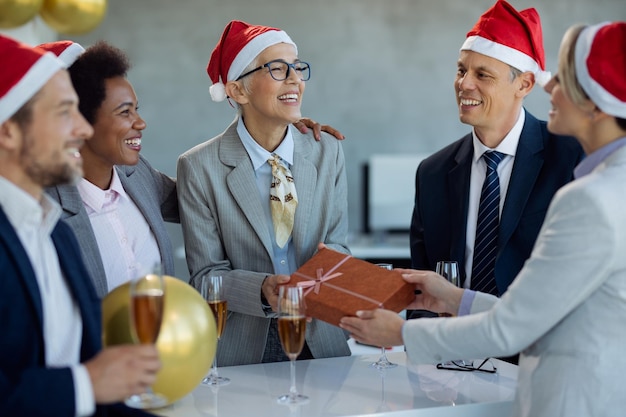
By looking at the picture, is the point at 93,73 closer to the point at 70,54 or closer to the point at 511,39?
the point at 70,54

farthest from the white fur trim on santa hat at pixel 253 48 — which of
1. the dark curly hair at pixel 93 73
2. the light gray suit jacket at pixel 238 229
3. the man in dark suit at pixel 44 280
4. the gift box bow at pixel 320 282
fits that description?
the man in dark suit at pixel 44 280

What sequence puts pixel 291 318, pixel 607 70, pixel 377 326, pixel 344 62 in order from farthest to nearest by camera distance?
pixel 344 62 < pixel 377 326 < pixel 291 318 < pixel 607 70

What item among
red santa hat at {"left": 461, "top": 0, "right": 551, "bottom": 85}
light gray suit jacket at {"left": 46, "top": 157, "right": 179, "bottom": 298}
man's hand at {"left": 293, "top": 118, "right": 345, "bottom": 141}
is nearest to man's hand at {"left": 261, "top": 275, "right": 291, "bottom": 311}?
light gray suit jacket at {"left": 46, "top": 157, "right": 179, "bottom": 298}

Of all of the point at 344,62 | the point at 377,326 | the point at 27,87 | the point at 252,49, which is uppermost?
the point at 344,62

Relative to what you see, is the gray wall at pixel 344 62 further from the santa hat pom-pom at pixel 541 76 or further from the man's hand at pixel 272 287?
the man's hand at pixel 272 287

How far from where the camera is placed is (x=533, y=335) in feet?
7.34

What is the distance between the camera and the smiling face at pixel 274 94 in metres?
3.47

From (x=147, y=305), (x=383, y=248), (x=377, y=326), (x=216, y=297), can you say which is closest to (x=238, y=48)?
(x=216, y=297)

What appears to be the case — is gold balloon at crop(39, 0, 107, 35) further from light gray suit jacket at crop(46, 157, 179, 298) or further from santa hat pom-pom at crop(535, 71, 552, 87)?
santa hat pom-pom at crop(535, 71, 552, 87)

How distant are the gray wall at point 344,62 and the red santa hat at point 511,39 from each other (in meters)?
4.55

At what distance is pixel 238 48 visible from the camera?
3.56 m

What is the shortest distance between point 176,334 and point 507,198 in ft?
5.76

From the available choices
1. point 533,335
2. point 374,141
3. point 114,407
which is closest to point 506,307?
point 533,335

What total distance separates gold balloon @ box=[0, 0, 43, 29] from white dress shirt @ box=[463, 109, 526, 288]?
76.6 inches
